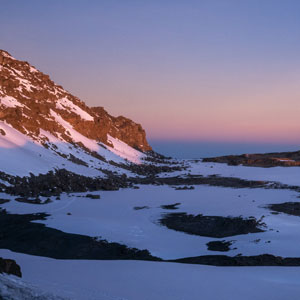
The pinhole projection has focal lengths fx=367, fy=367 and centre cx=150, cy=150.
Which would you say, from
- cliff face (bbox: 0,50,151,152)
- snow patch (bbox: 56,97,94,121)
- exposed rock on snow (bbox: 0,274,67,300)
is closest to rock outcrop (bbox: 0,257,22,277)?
exposed rock on snow (bbox: 0,274,67,300)

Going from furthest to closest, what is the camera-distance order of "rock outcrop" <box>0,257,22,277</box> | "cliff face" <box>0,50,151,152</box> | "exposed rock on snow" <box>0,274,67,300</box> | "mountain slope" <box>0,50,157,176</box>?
"cliff face" <box>0,50,151,152</box>, "mountain slope" <box>0,50,157,176</box>, "rock outcrop" <box>0,257,22,277</box>, "exposed rock on snow" <box>0,274,67,300</box>

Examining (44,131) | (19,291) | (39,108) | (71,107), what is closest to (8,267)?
(19,291)

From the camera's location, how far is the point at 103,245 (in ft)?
42.1

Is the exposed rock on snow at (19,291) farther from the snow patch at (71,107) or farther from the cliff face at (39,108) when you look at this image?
the snow patch at (71,107)

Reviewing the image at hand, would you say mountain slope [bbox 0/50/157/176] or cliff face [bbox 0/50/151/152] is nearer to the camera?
mountain slope [bbox 0/50/157/176]

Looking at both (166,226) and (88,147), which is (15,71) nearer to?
(88,147)

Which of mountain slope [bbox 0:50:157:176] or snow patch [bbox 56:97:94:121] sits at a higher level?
snow patch [bbox 56:97:94:121]

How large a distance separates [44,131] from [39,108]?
634cm

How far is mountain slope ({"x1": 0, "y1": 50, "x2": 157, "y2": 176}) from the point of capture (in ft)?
110

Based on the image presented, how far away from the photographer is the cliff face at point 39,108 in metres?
42.8

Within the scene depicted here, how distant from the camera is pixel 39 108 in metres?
52.0

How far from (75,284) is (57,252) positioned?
376 cm

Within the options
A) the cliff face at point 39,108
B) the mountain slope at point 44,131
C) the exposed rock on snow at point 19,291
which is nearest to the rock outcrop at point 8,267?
the exposed rock on snow at point 19,291

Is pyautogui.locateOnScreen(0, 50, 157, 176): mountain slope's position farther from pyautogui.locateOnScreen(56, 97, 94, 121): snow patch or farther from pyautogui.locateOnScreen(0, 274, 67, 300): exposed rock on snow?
pyautogui.locateOnScreen(0, 274, 67, 300): exposed rock on snow
